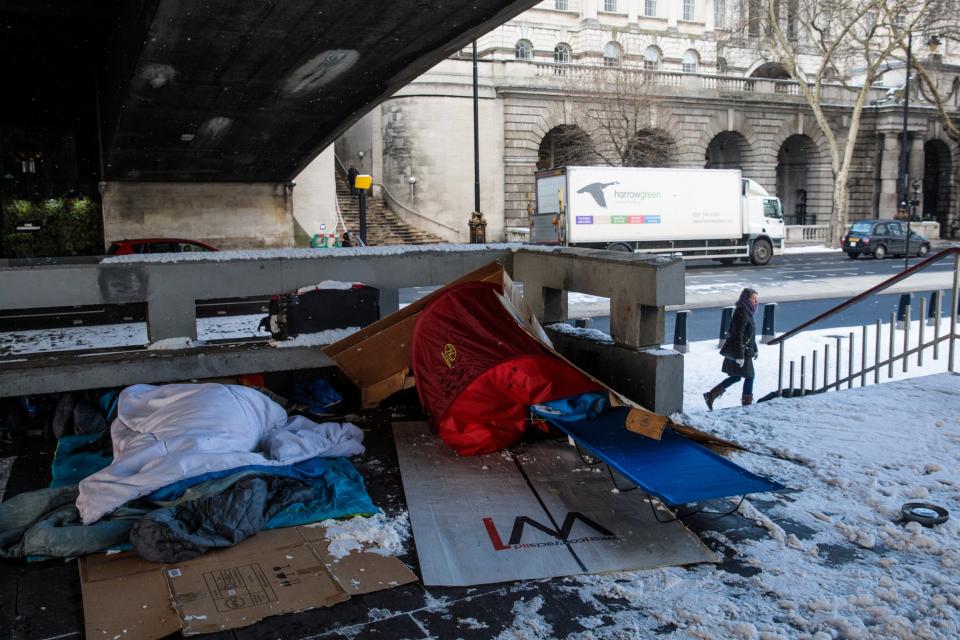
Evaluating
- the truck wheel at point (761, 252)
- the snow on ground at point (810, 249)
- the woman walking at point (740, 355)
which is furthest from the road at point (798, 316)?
the snow on ground at point (810, 249)

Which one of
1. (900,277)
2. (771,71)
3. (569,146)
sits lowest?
(900,277)

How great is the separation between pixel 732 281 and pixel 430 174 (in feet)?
59.1

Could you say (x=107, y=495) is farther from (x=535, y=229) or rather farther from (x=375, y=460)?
(x=535, y=229)

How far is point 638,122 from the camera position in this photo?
136ft

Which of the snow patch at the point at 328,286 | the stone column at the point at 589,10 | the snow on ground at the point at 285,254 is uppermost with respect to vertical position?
the stone column at the point at 589,10

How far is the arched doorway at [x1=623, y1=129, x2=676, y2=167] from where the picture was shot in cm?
4178

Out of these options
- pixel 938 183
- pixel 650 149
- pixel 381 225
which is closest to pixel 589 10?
pixel 650 149

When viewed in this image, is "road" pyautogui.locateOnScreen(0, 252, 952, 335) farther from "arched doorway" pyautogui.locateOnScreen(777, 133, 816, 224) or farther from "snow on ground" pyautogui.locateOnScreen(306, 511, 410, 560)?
"arched doorway" pyautogui.locateOnScreen(777, 133, 816, 224)

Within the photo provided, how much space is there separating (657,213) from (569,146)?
13151mm

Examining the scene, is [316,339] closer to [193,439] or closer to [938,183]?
[193,439]

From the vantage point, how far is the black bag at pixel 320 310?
7262 millimetres

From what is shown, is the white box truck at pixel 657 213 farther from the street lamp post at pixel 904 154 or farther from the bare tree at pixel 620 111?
the street lamp post at pixel 904 154

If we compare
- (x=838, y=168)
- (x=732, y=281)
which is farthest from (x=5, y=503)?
(x=838, y=168)

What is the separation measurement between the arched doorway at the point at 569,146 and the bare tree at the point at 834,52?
1028 cm
